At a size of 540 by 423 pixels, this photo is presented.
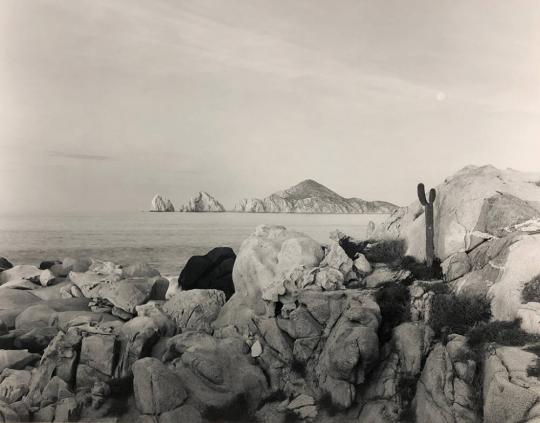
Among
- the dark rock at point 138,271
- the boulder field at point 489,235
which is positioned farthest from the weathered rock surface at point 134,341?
the boulder field at point 489,235

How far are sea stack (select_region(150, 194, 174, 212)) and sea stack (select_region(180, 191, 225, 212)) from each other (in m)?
1.35

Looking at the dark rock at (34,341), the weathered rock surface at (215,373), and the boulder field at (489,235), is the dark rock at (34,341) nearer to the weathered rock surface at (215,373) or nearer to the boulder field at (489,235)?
the weathered rock surface at (215,373)

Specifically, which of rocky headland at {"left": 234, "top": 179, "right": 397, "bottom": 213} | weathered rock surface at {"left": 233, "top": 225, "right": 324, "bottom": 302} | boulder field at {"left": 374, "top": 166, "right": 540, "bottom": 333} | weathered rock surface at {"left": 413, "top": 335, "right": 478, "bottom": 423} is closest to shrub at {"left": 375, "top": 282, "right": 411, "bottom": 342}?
boulder field at {"left": 374, "top": 166, "right": 540, "bottom": 333}

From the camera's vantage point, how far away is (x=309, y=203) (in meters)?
37.3

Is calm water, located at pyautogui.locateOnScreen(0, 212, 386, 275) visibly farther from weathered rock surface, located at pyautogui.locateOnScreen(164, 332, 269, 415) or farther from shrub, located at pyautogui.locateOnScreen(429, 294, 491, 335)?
weathered rock surface, located at pyautogui.locateOnScreen(164, 332, 269, 415)

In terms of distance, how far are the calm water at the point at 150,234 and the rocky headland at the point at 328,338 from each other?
13.3 metres

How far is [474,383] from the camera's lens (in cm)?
1155

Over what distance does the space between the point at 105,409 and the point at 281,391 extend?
5163 millimetres

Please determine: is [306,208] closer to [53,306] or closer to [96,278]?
[96,278]

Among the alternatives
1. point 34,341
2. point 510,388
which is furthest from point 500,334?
point 34,341

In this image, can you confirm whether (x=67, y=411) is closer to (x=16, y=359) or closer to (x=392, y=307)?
(x=16, y=359)

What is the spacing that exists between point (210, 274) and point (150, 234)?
2573cm

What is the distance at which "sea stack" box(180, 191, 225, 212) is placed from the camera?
33.7m

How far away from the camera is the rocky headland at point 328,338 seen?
1213cm
